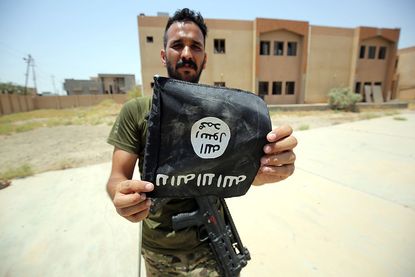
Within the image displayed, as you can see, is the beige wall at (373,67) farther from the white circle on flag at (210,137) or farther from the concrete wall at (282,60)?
the white circle on flag at (210,137)

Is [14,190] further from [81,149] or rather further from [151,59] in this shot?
[151,59]

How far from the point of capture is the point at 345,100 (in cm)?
1709

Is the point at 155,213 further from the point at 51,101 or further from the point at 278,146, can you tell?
the point at 51,101

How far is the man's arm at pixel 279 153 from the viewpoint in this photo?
0.89 m

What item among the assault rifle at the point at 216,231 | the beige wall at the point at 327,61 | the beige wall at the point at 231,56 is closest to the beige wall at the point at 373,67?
the beige wall at the point at 327,61

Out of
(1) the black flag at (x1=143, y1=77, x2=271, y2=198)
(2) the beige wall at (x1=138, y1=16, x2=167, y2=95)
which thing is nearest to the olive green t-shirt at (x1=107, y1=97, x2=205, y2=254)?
(1) the black flag at (x1=143, y1=77, x2=271, y2=198)

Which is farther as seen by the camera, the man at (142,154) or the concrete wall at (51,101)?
the concrete wall at (51,101)

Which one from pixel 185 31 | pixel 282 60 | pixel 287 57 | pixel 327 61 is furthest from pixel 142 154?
pixel 327 61

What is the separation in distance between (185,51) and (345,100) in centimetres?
1923

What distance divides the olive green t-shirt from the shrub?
19.2 m

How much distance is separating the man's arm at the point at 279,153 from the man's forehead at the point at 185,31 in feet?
2.40

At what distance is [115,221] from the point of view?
284 centimetres

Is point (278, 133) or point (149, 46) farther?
point (149, 46)

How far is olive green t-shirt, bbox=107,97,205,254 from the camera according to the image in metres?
1.22
